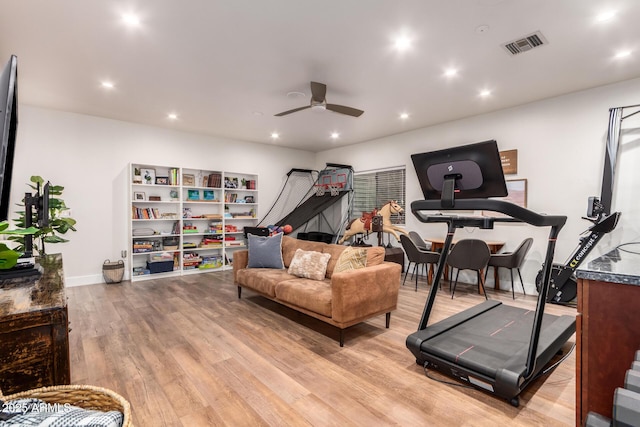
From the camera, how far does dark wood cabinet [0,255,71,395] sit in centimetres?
100

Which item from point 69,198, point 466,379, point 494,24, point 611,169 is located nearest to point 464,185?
point 466,379

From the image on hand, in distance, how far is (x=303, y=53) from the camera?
3166mm

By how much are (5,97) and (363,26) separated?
2508 mm

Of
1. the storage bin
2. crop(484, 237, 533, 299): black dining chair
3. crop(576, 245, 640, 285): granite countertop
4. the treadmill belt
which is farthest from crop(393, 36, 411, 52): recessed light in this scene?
the storage bin

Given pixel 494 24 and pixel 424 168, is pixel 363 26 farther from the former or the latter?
pixel 424 168

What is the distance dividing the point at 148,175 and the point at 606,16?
650 cm

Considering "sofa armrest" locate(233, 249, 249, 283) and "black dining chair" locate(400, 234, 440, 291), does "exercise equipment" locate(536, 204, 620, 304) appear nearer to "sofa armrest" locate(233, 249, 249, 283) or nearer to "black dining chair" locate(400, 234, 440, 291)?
"black dining chair" locate(400, 234, 440, 291)

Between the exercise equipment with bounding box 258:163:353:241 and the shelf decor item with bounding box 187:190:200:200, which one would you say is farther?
the exercise equipment with bounding box 258:163:353:241

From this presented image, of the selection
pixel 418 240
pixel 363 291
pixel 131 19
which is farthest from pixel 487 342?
→ pixel 131 19

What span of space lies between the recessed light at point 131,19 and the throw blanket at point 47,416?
2.84 metres

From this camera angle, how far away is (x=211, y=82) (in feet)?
12.7

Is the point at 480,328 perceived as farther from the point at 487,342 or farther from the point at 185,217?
the point at 185,217

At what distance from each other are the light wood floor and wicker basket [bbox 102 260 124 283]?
141cm

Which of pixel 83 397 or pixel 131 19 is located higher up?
pixel 131 19
